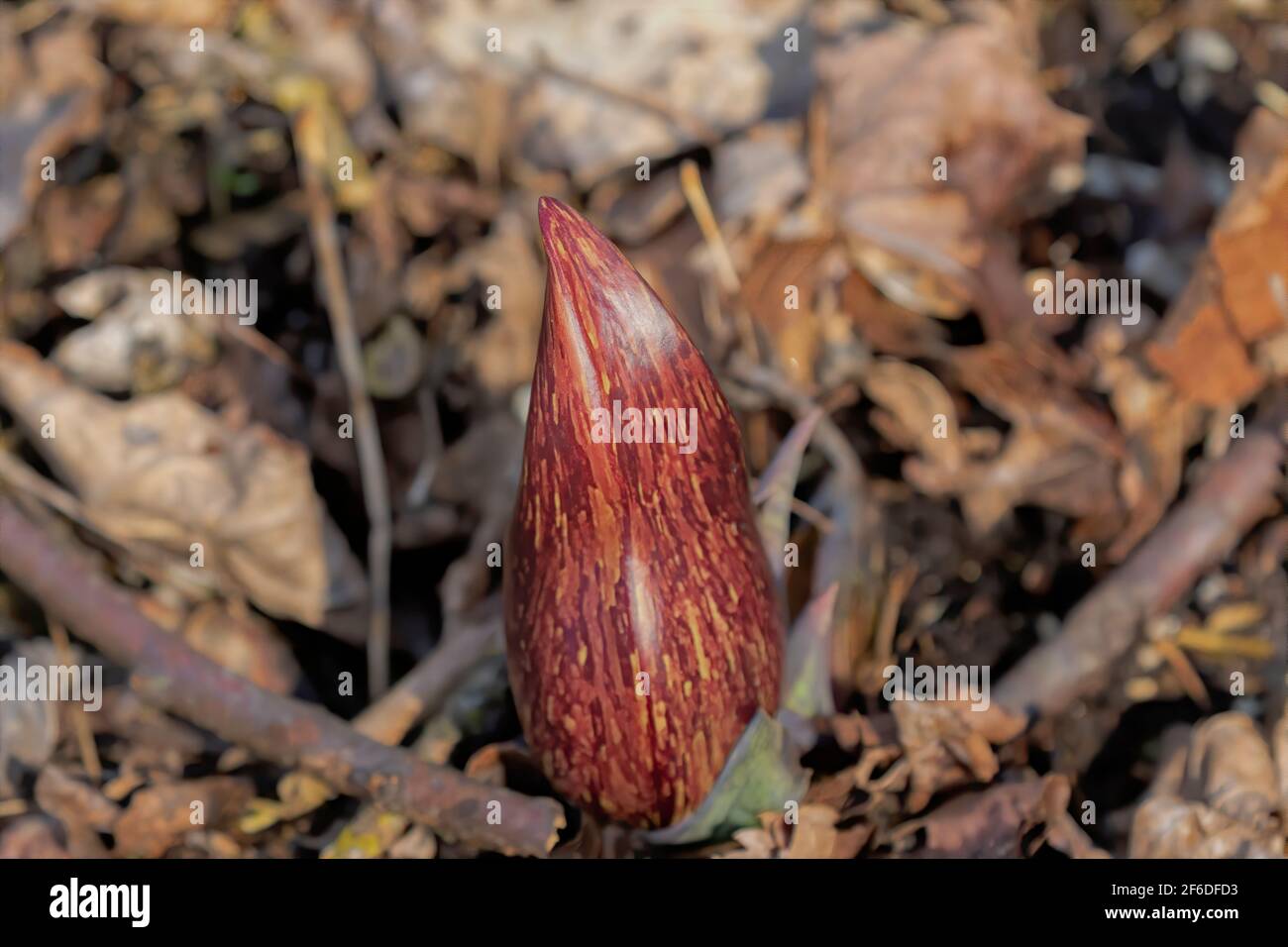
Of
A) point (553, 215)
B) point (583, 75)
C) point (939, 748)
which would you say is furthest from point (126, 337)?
point (939, 748)

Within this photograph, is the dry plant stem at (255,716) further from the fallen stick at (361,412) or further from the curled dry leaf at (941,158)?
the curled dry leaf at (941,158)

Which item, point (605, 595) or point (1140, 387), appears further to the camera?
point (1140, 387)

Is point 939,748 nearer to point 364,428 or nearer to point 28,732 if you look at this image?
point 364,428

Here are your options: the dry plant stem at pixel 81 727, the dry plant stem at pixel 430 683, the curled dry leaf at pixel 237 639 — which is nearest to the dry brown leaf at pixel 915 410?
the dry plant stem at pixel 430 683

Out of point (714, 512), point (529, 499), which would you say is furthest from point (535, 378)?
point (714, 512)

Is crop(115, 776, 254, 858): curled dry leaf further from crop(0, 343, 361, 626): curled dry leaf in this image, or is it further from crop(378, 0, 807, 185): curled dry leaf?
crop(378, 0, 807, 185): curled dry leaf

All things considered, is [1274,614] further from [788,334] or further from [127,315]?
[127,315]

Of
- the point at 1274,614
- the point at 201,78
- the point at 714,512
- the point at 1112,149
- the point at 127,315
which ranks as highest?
the point at 201,78
